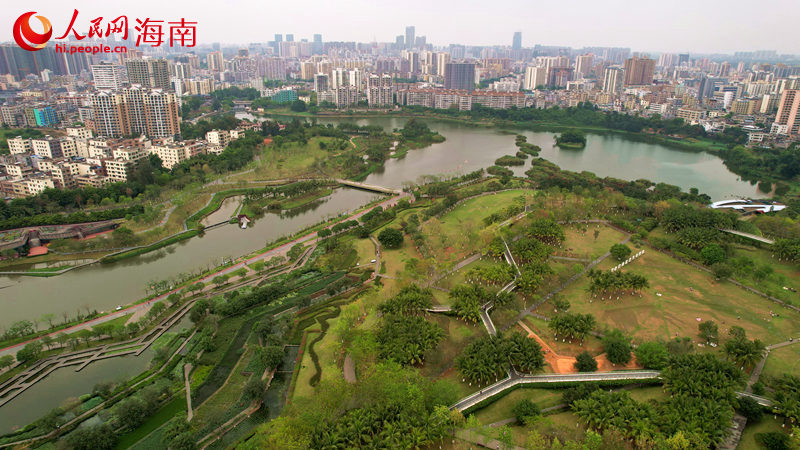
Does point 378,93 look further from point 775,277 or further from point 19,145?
point 775,277

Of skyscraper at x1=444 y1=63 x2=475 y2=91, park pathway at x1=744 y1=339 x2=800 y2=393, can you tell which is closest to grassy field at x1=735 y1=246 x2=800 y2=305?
park pathway at x1=744 y1=339 x2=800 y2=393

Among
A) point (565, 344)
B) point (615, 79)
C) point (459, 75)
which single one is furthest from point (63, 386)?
point (615, 79)

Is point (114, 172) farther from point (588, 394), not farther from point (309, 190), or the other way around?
point (588, 394)

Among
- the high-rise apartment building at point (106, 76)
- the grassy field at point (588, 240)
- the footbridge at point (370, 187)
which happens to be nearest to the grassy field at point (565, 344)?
the grassy field at point (588, 240)

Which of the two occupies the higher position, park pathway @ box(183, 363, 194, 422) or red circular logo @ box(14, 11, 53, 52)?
red circular logo @ box(14, 11, 53, 52)

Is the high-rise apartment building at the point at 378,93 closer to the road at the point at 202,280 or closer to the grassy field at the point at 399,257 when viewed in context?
the road at the point at 202,280

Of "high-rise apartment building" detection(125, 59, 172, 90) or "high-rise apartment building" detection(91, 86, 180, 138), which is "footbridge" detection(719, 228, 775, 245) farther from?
"high-rise apartment building" detection(125, 59, 172, 90)
